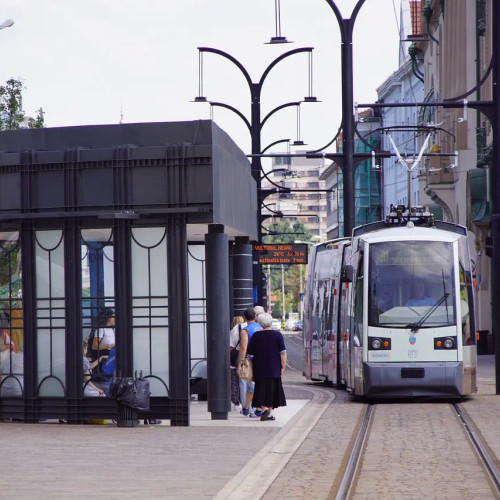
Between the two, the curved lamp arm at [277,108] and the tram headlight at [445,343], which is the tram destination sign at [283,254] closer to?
the curved lamp arm at [277,108]

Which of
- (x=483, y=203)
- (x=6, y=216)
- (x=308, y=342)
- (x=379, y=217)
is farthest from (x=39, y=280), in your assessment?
(x=379, y=217)

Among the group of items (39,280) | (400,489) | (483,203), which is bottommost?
(400,489)

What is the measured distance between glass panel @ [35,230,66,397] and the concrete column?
201cm

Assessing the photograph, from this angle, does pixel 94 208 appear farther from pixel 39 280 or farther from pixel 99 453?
pixel 99 453

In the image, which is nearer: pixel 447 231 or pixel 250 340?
pixel 250 340

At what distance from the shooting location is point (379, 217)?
109250 millimetres

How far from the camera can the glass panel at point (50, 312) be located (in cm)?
1944

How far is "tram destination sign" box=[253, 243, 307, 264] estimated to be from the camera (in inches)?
1609

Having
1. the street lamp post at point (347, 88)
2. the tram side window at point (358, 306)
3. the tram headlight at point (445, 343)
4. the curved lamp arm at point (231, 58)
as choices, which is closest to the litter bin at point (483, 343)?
the curved lamp arm at point (231, 58)

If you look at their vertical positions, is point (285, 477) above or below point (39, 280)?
below

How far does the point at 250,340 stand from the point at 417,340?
454cm

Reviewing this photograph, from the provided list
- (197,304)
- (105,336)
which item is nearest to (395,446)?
(105,336)

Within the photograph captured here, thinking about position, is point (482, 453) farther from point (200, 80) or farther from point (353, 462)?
point (200, 80)

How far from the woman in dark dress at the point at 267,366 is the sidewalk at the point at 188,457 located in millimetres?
299
